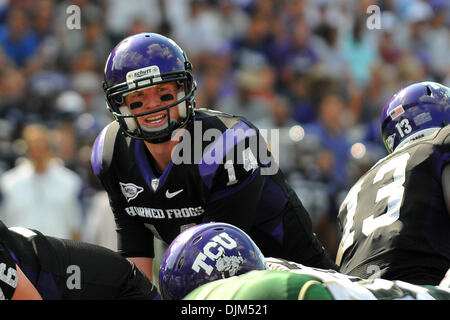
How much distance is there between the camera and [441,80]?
13.1 m

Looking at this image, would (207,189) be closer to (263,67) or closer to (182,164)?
(182,164)

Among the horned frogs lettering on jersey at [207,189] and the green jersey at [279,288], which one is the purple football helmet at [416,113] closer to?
the horned frogs lettering on jersey at [207,189]

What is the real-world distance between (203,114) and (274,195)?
62 centimetres

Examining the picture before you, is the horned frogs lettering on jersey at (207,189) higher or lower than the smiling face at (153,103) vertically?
lower

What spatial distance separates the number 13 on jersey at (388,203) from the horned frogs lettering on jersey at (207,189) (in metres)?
0.33

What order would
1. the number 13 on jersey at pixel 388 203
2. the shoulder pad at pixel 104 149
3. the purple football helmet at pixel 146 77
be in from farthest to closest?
the shoulder pad at pixel 104 149, the purple football helmet at pixel 146 77, the number 13 on jersey at pixel 388 203

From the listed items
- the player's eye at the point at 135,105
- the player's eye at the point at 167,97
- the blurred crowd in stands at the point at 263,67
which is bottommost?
the blurred crowd in stands at the point at 263,67

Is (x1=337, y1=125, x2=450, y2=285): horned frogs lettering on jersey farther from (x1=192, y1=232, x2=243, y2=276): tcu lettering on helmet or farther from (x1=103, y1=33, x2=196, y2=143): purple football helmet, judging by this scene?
(x1=103, y1=33, x2=196, y2=143): purple football helmet

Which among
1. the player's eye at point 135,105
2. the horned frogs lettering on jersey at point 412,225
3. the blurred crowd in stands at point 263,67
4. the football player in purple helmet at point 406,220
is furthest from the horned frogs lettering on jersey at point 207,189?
the blurred crowd in stands at point 263,67

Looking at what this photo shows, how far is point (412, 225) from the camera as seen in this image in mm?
4395

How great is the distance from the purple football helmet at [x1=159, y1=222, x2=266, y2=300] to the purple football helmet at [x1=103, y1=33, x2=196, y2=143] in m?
1.17

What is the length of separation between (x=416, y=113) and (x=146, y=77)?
153 centimetres

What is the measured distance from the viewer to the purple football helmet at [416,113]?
16.6 feet

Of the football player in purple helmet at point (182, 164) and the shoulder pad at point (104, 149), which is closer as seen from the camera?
the football player in purple helmet at point (182, 164)
